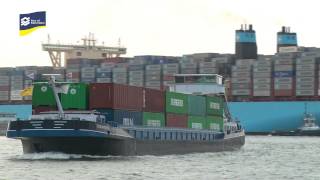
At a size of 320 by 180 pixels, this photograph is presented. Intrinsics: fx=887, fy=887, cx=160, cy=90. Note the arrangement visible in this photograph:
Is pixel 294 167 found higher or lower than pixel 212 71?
lower

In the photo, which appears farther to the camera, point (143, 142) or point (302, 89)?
point (302, 89)

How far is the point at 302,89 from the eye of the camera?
5502 inches

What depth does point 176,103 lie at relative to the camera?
74.2 m

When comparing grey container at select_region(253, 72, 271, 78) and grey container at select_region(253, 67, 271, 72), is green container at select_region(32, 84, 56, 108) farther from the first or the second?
grey container at select_region(253, 67, 271, 72)

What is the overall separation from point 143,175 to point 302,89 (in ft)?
306

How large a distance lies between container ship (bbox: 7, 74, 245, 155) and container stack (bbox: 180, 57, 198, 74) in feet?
232

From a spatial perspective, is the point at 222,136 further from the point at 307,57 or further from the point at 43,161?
the point at 307,57

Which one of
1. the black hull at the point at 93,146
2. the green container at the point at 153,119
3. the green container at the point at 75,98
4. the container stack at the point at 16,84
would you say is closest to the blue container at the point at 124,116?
the green container at the point at 153,119

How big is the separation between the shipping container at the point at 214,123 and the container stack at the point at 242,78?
59653mm

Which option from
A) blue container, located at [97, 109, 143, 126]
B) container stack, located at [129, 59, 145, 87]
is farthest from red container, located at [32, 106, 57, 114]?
container stack, located at [129, 59, 145, 87]

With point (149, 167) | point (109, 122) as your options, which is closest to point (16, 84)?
point (109, 122)

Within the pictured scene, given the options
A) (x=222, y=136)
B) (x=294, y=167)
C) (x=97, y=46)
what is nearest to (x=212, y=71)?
(x=97, y=46)

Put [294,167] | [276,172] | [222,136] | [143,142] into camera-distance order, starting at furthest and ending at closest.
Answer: [222,136]
[143,142]
[294,167]
[276,172]

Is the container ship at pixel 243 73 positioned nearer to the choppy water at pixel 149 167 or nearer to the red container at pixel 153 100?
the red container at pixel 153 100
